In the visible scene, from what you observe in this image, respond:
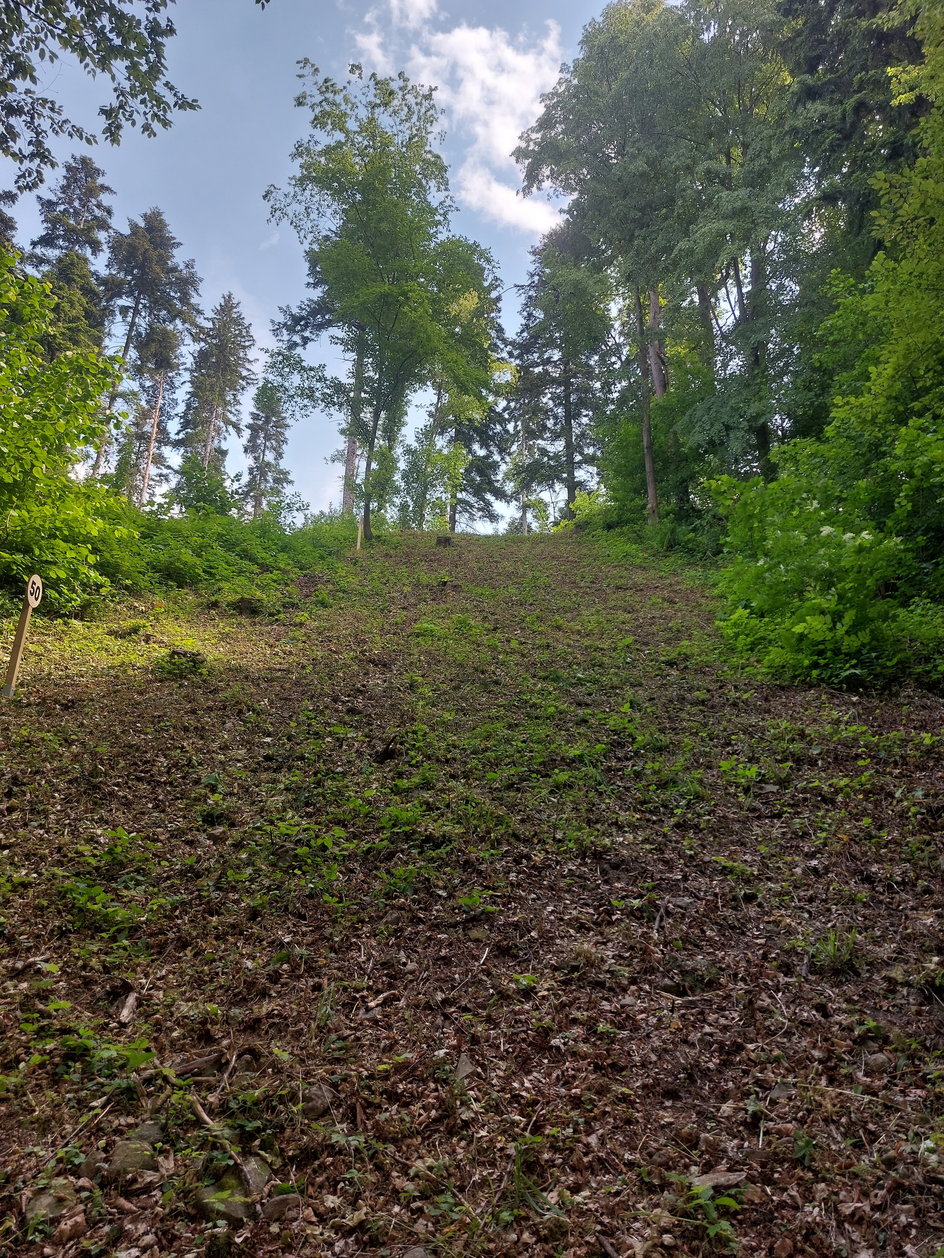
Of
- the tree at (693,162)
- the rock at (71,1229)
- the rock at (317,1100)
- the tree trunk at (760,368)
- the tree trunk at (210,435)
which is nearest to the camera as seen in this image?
the rock at (71,1229)

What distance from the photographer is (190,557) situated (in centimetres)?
1068

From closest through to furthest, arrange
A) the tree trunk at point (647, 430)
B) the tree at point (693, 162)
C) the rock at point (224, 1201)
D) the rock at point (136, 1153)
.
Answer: the rock at point (224, 1201) → the rock at point (136, 1153) → the tree at point (693, 162) → the tree trunk at point (647, 430)

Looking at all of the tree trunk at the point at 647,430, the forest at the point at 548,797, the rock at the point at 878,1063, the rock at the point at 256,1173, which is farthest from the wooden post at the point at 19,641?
the tree trunk at the point at 647,430

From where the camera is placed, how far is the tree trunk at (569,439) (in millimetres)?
28594

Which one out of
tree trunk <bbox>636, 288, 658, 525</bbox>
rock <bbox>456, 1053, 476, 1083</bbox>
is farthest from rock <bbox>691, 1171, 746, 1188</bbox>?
tree trunk <bbox>636, 288, 658, 525</bbox>

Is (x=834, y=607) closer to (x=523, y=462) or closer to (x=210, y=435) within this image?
(x=523, y=462)

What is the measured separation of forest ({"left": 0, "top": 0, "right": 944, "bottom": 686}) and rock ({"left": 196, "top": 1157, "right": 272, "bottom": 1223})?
19.7ft

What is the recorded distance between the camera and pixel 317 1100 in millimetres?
2414

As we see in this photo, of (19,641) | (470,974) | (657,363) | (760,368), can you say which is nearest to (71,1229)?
(470,974)

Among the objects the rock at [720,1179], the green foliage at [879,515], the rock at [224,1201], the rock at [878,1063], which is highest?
the green foliage at [879,515]

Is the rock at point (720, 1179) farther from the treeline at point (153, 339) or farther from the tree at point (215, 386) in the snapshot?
the tree at point (215, 386)

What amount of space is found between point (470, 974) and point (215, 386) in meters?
33.2

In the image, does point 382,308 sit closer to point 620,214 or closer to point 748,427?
point 620,214

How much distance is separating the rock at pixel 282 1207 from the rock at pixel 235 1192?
0.05 metres
